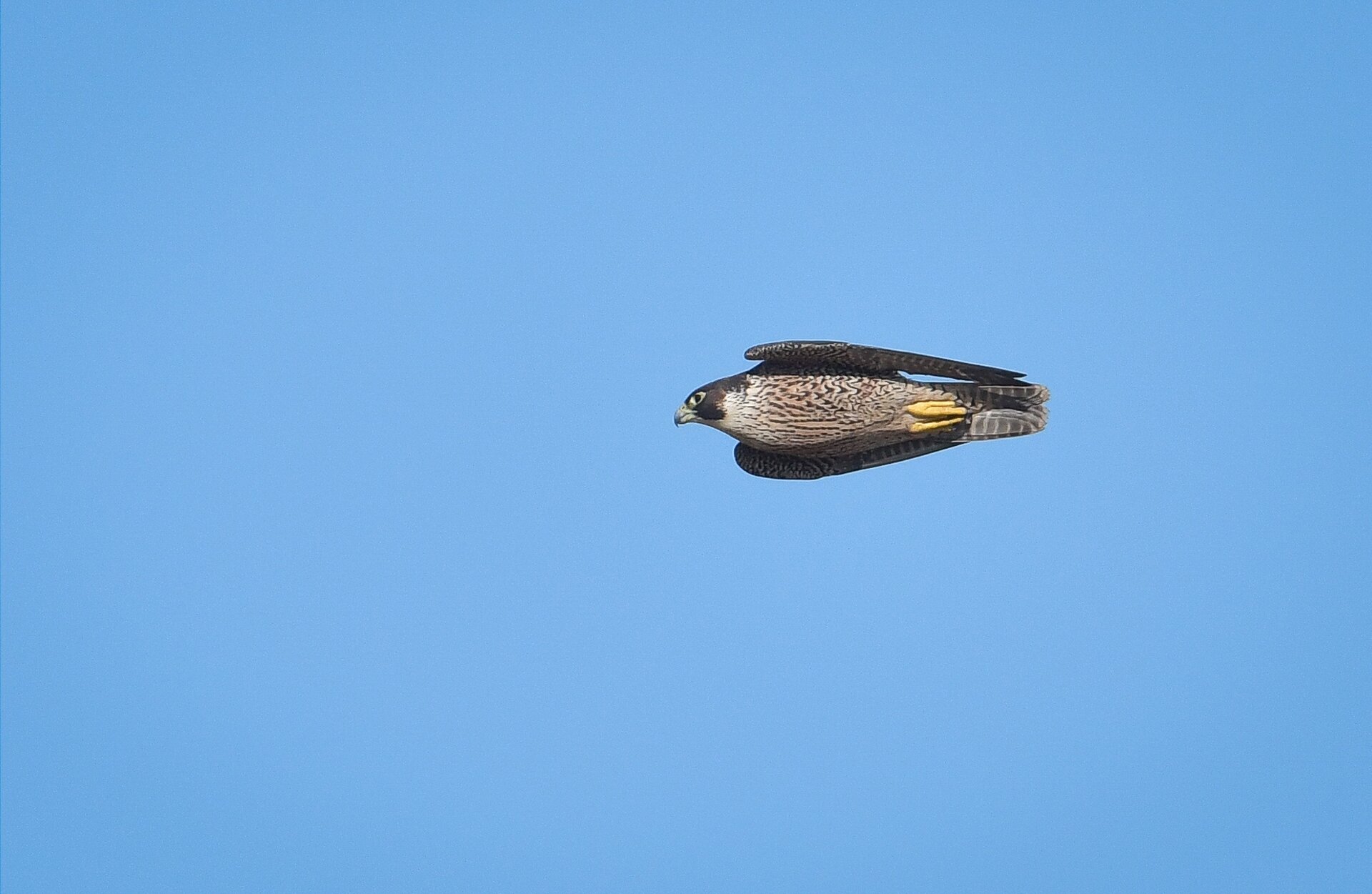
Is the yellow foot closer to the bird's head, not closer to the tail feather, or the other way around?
the tail feather

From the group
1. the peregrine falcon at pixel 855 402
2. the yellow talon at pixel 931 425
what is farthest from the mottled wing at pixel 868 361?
the yellow talon at pixel 931 425

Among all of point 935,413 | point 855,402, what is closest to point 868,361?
point 855,402

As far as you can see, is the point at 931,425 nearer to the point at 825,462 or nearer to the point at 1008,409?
the point at 1008,409

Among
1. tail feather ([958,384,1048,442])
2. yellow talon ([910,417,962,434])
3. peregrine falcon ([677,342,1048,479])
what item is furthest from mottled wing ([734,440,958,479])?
tail feather ([958,384,1048,442])

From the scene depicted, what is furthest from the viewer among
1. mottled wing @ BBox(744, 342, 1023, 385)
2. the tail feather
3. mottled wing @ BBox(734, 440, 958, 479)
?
mottled wing @ BBox(734, 440, 958, 479)

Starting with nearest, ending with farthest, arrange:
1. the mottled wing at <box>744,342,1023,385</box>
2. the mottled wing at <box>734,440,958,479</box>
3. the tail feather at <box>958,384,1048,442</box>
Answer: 1. the mottled wing at <box>744,342,1023,385</box>
2. the tail feather at <box>958,384,1048,442</box>
3. the mottled wing at <box>734,440,958,479</box>

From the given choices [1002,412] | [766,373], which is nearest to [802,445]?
[766,373]

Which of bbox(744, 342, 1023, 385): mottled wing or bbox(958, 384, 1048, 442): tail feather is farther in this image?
bbox(958, 384, 1048, 442): tail feather
